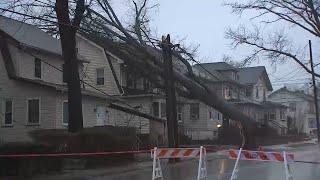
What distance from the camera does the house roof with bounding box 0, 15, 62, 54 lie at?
3588 centimetres

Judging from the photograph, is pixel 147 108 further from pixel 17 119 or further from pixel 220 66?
pixel 220 66

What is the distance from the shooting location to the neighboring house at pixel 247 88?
219 feet

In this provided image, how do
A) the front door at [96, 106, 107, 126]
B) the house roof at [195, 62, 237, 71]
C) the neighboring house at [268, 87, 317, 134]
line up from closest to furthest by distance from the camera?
1. the front door at [96, 106, 107, 126]
2. the house roof at [195, 62, 237, 71]
3. the neighboring house at [268, 87, 317, 134]

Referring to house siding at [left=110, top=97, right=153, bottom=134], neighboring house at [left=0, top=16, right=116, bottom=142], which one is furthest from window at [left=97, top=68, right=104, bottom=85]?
neighboring house at [left=0, top=16, right=116, bottom=142]

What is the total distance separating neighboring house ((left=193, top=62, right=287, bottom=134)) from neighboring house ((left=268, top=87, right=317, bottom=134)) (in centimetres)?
1191

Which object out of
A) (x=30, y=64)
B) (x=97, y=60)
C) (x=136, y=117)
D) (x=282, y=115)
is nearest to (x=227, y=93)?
(x=282, y=115)

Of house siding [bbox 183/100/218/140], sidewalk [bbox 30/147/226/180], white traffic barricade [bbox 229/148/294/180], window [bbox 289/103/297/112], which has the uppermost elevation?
window [bbox 289/103/297/112]

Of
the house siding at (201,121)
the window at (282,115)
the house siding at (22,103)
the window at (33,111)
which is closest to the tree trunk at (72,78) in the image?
the house siding at (22,103)

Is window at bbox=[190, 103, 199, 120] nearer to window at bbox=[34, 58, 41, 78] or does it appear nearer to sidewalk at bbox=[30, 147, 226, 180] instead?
window at bbox=[34, 58, 41, 78]

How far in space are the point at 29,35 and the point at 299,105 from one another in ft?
237

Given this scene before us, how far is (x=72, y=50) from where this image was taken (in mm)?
28844

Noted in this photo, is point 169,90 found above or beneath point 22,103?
above

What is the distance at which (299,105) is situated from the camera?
4006 inches

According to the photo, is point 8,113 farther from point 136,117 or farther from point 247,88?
point 247,88
